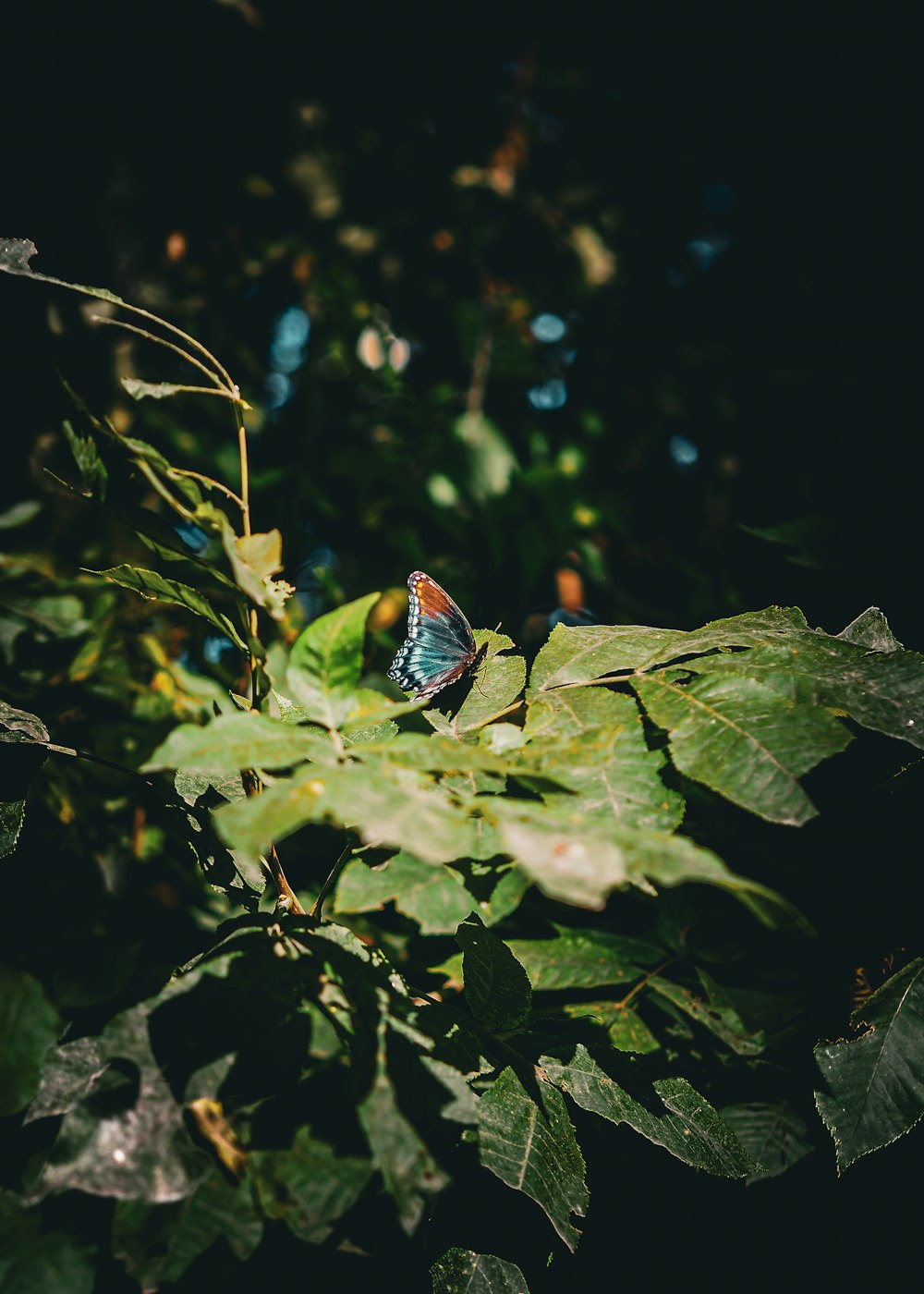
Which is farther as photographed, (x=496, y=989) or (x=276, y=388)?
(x=276, y=388)

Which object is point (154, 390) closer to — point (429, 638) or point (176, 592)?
point (176, 592)

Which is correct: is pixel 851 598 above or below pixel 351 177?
below

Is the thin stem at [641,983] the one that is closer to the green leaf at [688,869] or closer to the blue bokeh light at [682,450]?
the green leaf at [688,869]

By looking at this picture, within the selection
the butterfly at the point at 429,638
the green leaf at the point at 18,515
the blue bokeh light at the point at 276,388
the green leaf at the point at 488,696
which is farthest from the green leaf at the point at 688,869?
the blue bokeh light at the point at 276,388

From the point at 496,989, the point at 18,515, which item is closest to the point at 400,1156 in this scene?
the point at 496,989

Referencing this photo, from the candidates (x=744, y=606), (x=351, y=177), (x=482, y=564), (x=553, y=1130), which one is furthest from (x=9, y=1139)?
(x=351, y=177)

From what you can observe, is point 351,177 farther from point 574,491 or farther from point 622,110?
point 574,491
